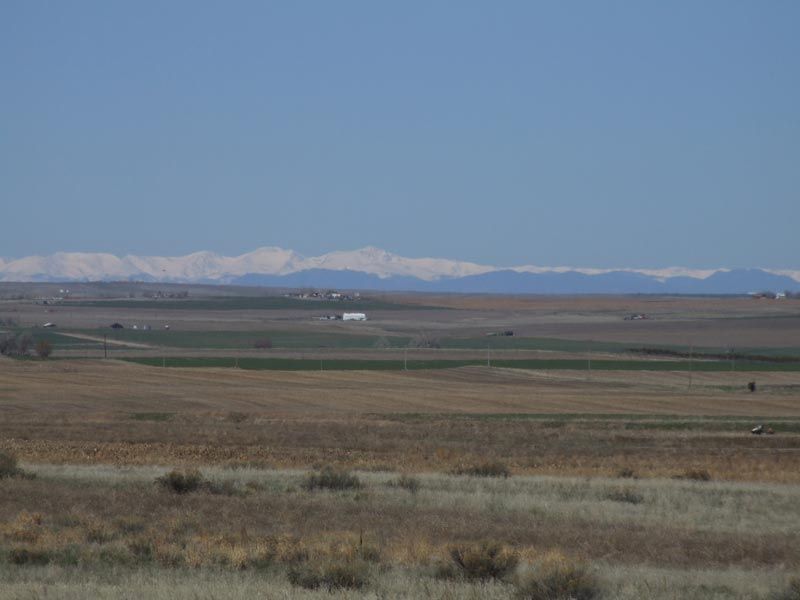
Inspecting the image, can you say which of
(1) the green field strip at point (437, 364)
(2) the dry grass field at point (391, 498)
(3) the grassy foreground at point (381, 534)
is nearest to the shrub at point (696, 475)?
(2) the dry grass field at point (391, 498)

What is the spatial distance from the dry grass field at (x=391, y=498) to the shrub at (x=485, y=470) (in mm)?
87

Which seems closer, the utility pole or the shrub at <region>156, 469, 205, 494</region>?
the shrub at <region>156, 469, 205, 494</region>

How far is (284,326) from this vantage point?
168 meters

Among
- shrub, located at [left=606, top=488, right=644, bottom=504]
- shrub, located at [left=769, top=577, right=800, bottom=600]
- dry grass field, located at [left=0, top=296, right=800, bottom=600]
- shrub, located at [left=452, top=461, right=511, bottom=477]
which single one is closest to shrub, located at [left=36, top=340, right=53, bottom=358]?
dry grass field, located at [left=0, top=296, right=800, bottom=600]

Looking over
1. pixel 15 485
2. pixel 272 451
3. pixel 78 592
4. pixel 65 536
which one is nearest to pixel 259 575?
pixel 78 592

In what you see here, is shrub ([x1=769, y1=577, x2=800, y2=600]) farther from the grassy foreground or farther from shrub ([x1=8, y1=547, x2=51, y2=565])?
shrub ([x1=8, y1=547, x2=51, y2=565])

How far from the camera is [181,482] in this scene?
74.0 feet

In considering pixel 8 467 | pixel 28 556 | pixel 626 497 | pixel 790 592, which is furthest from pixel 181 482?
pixel 790 592

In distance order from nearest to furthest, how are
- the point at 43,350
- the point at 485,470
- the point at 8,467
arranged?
the point at 8,467
the point at 485,470
the point at 43,350

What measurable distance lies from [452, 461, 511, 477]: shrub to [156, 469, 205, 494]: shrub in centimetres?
732

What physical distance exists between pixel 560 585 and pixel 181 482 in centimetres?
1155

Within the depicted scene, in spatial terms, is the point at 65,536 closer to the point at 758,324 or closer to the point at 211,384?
the point at 211,384

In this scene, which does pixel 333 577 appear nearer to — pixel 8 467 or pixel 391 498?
pixel 391 498

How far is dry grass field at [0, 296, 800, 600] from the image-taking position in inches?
539
